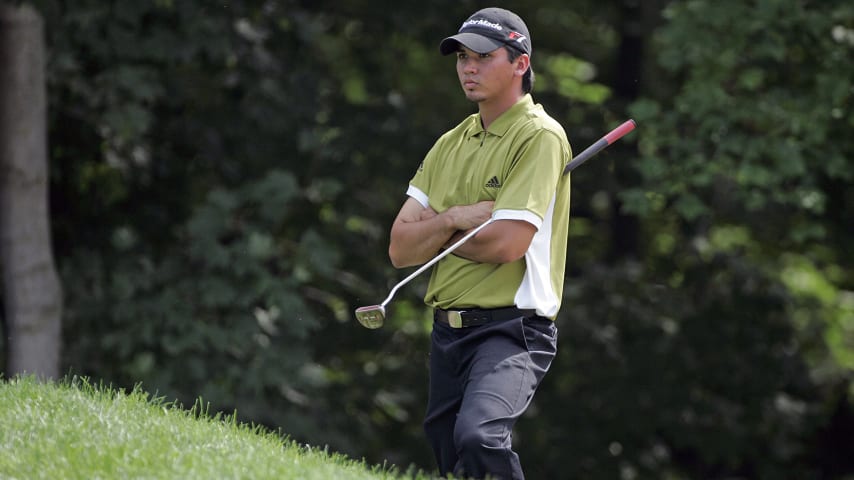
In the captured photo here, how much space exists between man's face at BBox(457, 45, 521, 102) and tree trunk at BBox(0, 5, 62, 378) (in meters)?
6.09

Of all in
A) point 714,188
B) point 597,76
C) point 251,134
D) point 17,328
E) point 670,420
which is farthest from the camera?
point 597,76

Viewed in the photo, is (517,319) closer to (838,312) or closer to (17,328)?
(17,328)

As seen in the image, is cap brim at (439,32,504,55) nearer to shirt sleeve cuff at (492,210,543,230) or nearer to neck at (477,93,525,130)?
neck at (477,93,525,130)

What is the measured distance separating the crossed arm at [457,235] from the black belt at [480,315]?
0.68 feet

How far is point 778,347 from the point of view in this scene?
13820mm

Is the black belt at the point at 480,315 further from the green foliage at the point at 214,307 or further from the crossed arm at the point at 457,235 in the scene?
the green foliage at the point at 214,307

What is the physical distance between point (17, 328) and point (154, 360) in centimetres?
122

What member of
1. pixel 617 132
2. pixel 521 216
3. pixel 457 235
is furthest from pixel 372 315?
pixel 617 132

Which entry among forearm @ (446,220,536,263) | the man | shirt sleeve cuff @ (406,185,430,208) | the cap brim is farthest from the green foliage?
forearm @ (446,220,536,263)

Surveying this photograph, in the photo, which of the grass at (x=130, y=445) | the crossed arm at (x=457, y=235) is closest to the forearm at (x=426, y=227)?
the crossed arm at (x=457, y=235)

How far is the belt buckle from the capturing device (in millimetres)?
5043

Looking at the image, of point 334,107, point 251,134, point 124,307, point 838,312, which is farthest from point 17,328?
point 838,312

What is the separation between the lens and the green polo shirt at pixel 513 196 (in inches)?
192

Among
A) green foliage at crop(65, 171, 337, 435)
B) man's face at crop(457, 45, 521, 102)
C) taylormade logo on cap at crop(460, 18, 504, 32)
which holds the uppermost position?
taylormade logo on cap at crop(460, 18, 504, 32)
